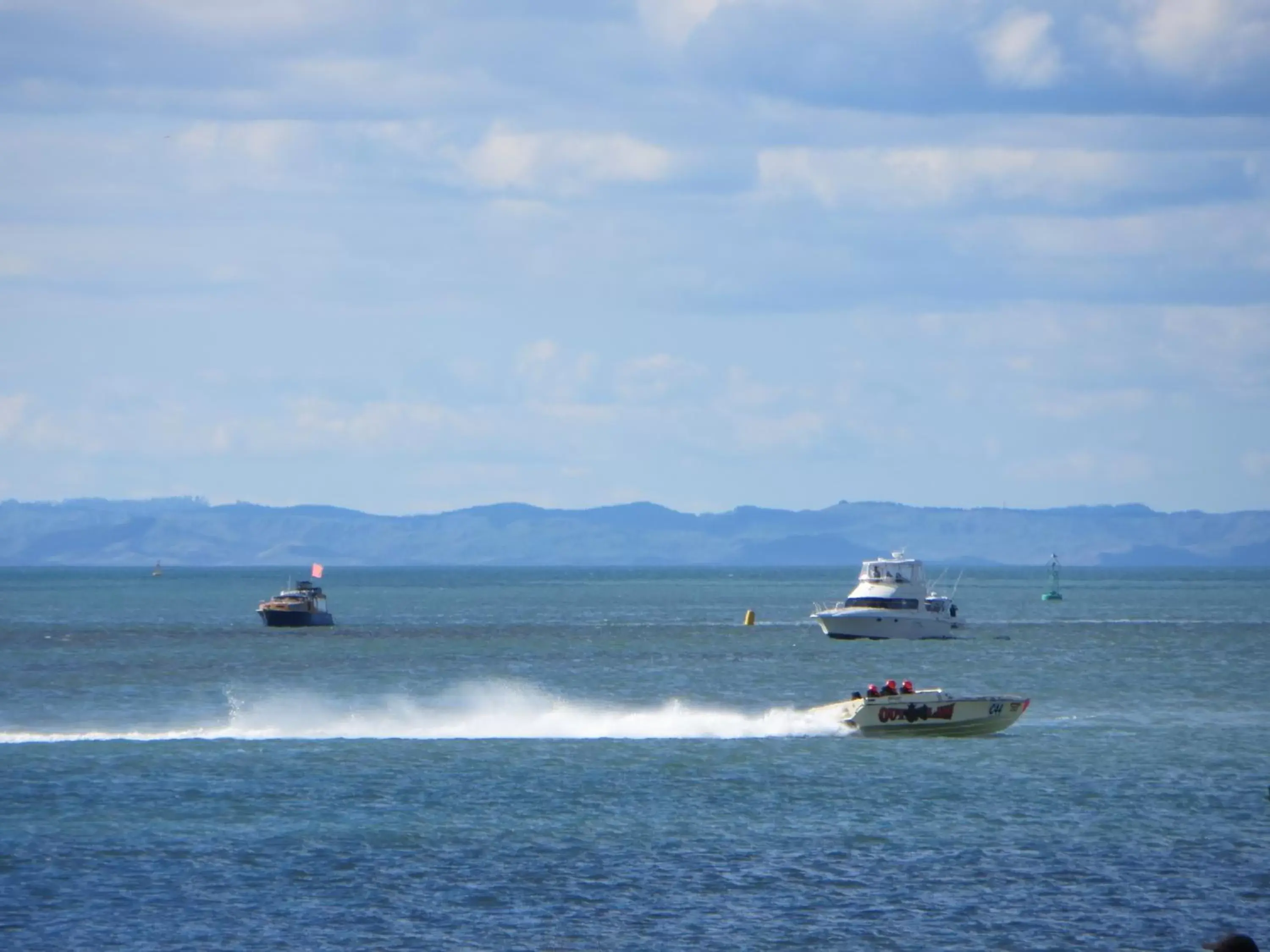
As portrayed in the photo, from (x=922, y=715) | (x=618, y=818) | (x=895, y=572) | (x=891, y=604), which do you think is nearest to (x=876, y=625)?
(x=891, y=604)

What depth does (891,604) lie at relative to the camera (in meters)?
117

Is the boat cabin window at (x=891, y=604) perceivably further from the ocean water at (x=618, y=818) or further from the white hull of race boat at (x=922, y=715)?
the white hull of race boat at (x=922, y=715)

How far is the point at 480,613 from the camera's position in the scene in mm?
182875

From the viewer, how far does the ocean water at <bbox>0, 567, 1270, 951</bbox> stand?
31.9 m

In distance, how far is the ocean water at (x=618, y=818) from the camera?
1254 inches

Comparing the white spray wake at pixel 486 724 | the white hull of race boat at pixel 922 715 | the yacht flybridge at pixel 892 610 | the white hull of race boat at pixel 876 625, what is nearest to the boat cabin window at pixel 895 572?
the yacht flybridge at pixel 892 610

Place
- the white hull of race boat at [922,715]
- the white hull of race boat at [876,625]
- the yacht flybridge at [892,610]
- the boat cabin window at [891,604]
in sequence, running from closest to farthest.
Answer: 1. the white hull of race boat at [922,715]
2. the white hull of race boat at [876,625]
3. the yacht flybridge at [892,610]
4. the boat cabin window at [891,604]

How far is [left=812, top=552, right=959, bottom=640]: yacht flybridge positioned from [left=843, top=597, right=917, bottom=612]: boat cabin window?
3 centimetres

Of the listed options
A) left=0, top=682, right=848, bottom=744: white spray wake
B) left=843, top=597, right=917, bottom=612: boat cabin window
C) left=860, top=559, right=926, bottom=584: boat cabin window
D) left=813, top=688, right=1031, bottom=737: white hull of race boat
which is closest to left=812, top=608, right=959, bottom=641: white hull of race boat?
left=843, top=597, right=917, bottom=612: boat cabin window

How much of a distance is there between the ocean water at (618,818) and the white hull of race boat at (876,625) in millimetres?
30618

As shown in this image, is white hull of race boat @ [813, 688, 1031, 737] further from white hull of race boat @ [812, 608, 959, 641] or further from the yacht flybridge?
white hull of race boat @ [812, 608, 959, 641]

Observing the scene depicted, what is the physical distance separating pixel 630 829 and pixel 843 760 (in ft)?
40.9

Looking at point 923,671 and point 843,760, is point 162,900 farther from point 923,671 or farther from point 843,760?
point 923,671

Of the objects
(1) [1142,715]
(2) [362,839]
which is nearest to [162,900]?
(2) [362,839]
